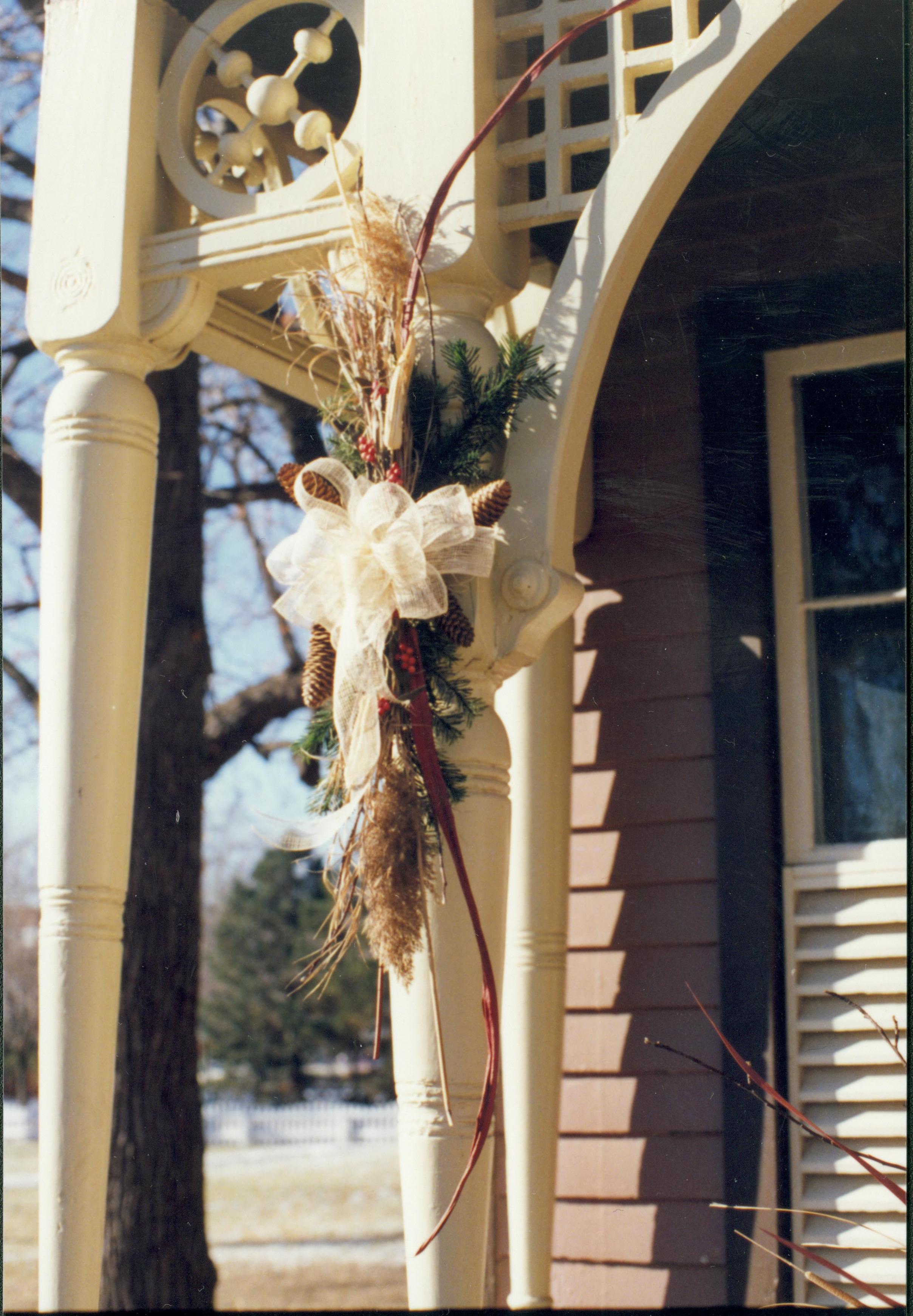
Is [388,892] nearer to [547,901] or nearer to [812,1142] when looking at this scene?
[547,901]

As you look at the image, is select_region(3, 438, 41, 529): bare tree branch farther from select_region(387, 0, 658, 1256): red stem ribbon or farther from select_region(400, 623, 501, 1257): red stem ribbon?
select_region(400, 623, 501, 1257): red stem ribbon

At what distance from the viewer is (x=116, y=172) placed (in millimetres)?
2467

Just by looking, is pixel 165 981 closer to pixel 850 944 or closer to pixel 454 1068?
pixel 850 944

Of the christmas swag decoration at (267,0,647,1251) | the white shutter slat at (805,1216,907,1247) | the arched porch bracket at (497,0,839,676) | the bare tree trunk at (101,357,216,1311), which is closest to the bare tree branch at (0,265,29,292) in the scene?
the bare tree trunk at (101,357,216,1311)

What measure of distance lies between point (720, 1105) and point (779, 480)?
143 centimetres

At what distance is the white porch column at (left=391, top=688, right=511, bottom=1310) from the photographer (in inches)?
76.8

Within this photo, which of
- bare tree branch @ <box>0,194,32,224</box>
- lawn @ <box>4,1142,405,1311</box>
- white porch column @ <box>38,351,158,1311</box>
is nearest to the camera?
white porch column @ <box>38,351,158,1311</box>

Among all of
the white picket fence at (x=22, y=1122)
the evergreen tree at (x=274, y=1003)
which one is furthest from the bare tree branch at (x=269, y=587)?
the evergreen tree at (x=274, y=1003)

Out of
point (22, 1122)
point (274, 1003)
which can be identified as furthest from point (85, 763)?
point (274, 1003)

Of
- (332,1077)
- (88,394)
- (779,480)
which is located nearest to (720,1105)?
(779,480)

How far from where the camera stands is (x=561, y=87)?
2.16 metres

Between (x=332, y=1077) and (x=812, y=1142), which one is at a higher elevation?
(x=812, y=1142)

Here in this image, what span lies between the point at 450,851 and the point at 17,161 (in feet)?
9.36

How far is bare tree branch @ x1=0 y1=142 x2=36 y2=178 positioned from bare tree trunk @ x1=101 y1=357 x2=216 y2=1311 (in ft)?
4.51
